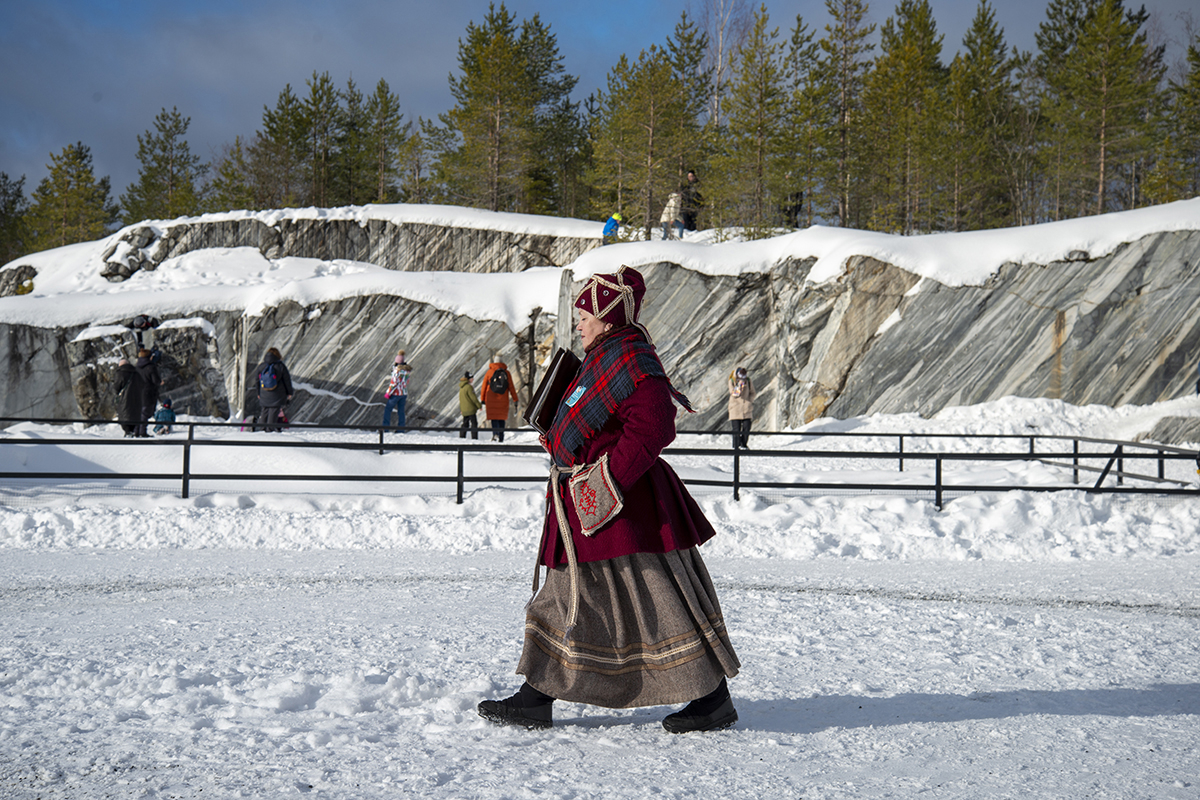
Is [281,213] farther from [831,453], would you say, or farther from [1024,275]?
[831,453]

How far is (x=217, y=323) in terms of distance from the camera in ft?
89.8

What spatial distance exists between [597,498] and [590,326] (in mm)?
703

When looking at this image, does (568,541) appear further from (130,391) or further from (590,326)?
(130,391)

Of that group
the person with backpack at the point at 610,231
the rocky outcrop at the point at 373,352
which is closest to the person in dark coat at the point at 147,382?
the rocky outcrop at the point at 373,352

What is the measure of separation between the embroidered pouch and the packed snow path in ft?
2.85

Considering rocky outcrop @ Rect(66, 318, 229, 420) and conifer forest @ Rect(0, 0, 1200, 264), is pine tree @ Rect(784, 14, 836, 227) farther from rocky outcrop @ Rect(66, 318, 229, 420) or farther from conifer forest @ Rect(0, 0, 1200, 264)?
rocky outcrop @ Rect(66, 318, 229, 420)

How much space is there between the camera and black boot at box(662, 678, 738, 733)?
10.9 feet

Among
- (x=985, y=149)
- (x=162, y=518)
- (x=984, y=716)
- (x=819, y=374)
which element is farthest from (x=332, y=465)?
(x=985, y=149)

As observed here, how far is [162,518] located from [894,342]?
17.0 metres

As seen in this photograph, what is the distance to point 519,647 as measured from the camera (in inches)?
184

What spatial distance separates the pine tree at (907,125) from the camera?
32.2m

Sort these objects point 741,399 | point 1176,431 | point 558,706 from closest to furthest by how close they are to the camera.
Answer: point 558,706
point 741,399
point 1176,431

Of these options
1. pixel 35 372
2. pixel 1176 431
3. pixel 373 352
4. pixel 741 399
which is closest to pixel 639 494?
pixel 741 399

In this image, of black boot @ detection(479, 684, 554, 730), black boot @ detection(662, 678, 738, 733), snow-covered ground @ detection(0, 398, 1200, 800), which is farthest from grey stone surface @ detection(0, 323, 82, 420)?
black boot @ detection(662, 678, 738, 733)
